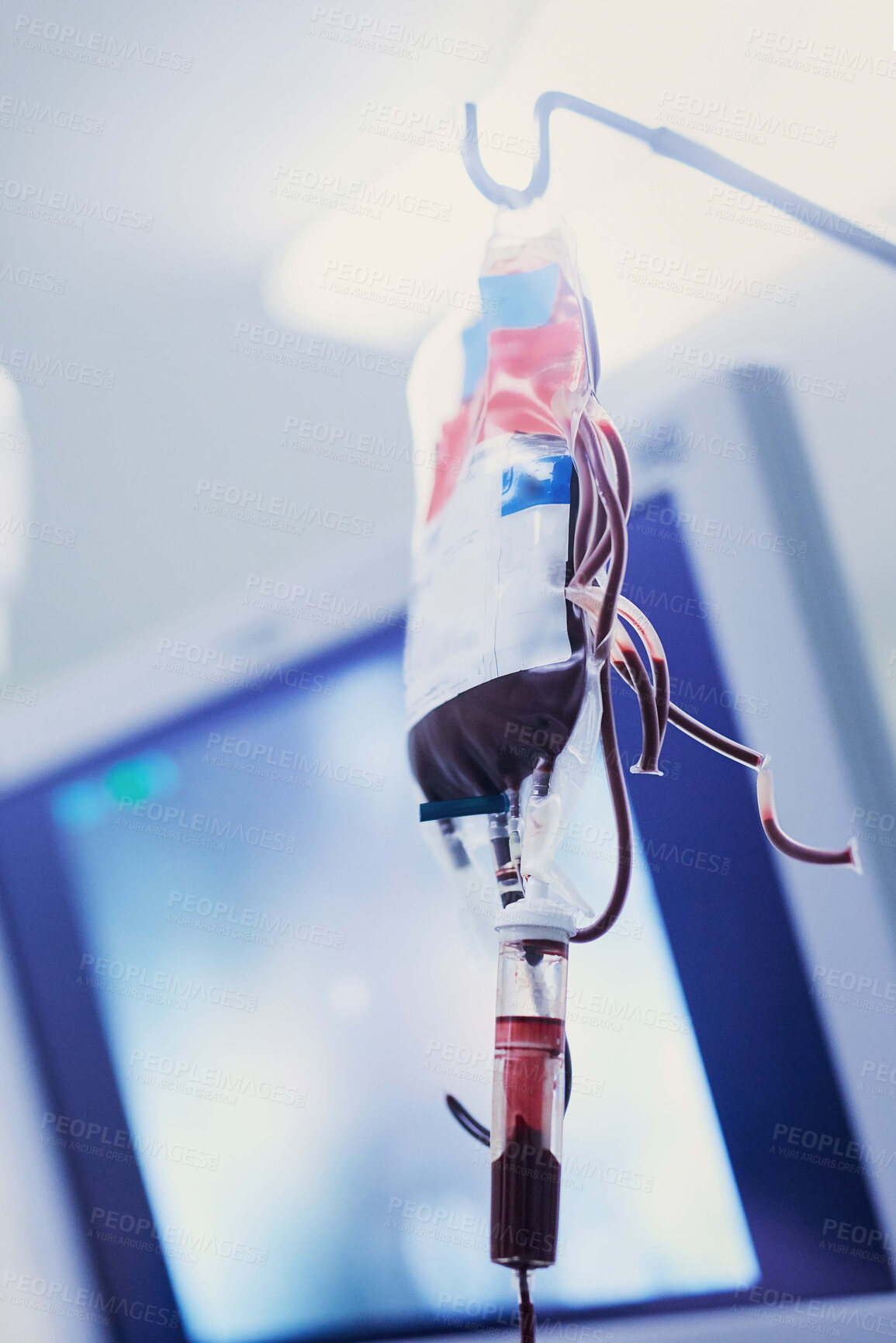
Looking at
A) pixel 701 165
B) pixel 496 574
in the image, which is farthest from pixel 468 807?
pixel 701 165

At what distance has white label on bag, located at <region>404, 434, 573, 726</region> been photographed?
1.00 meters

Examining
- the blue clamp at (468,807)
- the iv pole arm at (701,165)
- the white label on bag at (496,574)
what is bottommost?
the blue clamp at (468,807)

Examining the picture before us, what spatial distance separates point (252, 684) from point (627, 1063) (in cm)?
81

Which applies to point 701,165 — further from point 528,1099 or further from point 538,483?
point 528,1099

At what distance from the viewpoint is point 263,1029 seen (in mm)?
1532

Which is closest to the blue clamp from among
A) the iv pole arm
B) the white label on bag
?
the white label on bag

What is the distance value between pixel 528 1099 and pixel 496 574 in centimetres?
51

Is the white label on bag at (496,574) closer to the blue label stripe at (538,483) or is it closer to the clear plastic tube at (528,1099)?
the blue label stripe at (538,483)

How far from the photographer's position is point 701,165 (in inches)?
54.9

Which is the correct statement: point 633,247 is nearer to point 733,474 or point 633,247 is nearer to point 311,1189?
point 733,474

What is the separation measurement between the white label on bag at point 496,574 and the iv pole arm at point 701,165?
1.45 feet

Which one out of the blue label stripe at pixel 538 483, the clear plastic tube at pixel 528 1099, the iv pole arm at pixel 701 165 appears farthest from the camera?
the iv pole arm at pixel 701 165

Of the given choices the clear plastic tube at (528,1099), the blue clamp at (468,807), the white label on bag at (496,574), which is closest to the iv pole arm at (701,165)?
the white label on bag at (496,574)

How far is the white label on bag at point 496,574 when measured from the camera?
100 centimetres
